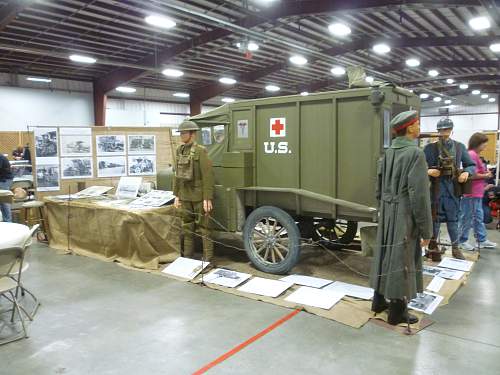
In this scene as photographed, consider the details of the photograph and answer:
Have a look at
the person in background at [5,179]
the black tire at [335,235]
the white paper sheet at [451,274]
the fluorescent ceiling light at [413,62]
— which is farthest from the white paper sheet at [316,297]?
the fluorescent ceiling light at [413,62]

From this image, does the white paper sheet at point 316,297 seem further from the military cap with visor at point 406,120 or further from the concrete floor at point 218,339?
the military cap with visor at point 406,120

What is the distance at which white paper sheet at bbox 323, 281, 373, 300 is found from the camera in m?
4.37

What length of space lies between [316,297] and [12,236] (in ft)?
9.94

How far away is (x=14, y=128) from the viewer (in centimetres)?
1509

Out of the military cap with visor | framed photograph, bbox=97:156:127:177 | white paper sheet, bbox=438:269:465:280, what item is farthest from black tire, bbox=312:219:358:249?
framed photograph, bbox=97:156:127:177

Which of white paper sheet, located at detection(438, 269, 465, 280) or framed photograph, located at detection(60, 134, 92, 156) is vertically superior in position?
framed photograph, located at detection(60, 134, 92, 156)

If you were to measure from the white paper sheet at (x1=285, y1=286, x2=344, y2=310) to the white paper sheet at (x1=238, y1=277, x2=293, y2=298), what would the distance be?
6.1 inches

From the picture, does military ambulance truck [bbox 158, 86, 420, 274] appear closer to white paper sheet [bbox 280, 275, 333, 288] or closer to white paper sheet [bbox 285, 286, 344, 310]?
white paper sheet [bbox 280, 275, 333, 288]

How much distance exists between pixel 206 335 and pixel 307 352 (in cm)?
91

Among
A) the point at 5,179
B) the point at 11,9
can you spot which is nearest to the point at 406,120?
the point at 5,179

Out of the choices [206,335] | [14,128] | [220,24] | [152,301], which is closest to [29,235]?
[152,301]

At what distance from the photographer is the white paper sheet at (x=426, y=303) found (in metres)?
4.04

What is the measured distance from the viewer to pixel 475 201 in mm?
6145

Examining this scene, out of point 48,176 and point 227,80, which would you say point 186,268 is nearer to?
point 48,176
